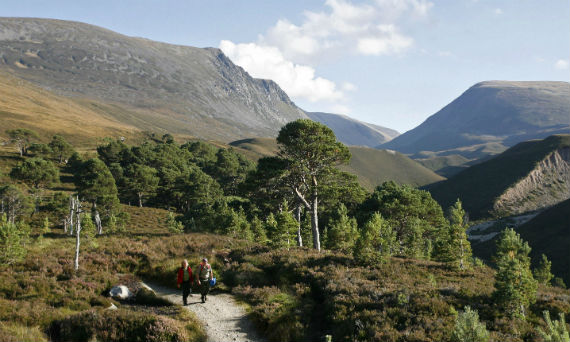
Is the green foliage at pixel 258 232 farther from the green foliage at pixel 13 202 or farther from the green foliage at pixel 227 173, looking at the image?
the green foliage at pixel 227 173

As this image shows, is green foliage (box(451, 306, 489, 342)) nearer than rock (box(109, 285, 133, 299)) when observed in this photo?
Yes

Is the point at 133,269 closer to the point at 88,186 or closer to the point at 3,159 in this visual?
the point at 88,186

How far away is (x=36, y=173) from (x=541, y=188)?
193m

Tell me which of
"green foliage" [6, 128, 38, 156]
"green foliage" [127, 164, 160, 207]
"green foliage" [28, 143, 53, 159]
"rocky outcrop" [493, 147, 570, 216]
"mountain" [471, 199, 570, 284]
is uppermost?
"green foliage" [6, 128, 38, 156]

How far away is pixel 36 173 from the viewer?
229 feet

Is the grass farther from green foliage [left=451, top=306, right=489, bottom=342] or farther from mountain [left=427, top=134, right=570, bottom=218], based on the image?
mountain [left=427, top=134, right=570, bottom=218]

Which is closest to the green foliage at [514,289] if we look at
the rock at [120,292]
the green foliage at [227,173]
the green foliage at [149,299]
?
the green foliage at [149,299]

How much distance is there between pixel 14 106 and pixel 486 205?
837 ft

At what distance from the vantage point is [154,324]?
466 inches

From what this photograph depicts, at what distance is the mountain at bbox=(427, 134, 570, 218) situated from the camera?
13375 centimetres

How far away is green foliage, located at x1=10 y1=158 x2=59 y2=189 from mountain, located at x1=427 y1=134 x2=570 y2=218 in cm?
14907

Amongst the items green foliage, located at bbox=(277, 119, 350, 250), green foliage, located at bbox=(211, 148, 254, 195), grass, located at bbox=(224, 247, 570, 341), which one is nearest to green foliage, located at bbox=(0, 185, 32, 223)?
green foliage, located at bbox=(277, 119, 350, 250)

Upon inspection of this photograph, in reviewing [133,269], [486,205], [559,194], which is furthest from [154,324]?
[559,194]

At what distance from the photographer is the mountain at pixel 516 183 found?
133750 mm
